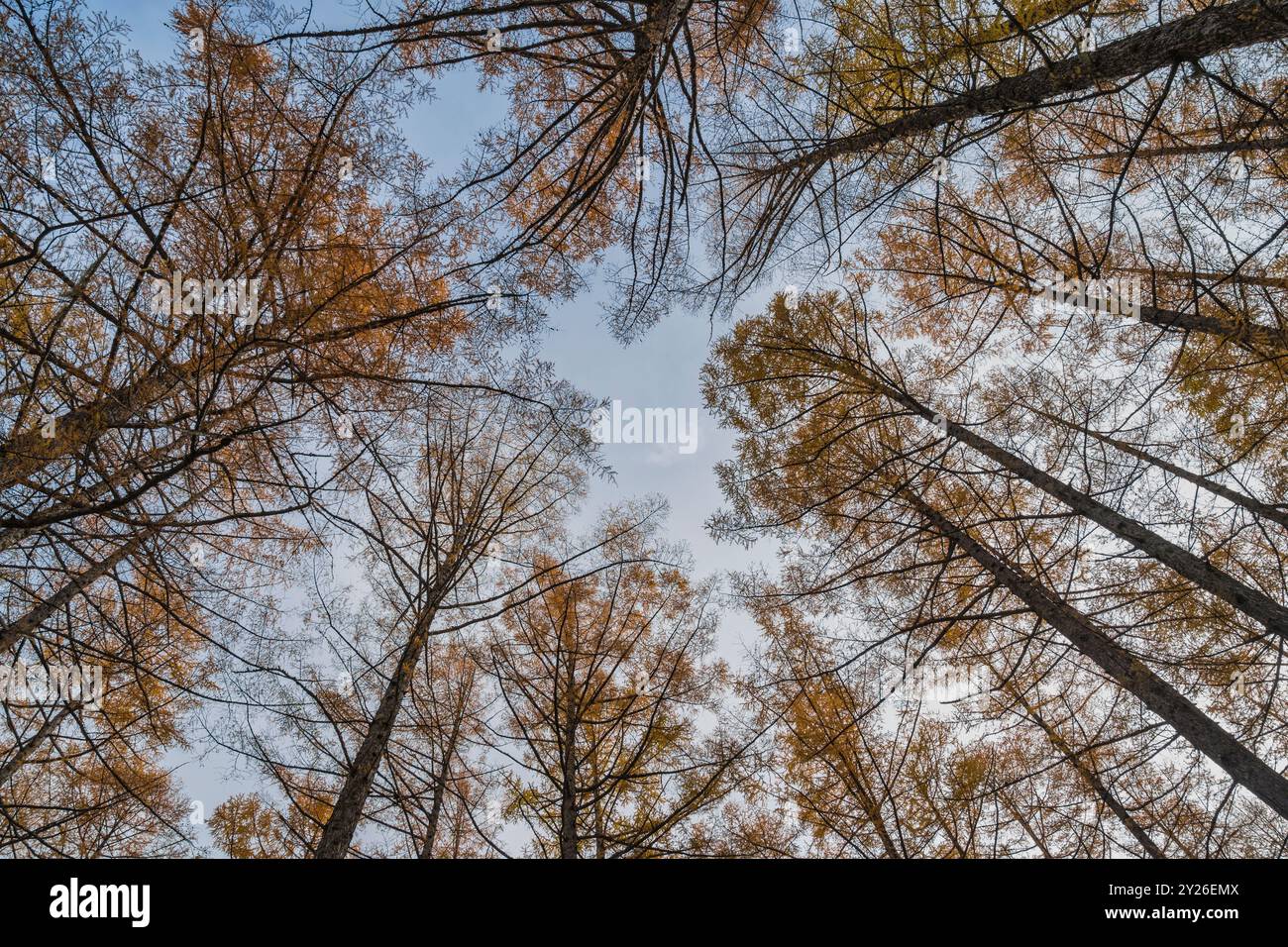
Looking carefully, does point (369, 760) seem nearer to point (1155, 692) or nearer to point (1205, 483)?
point (1155, 692)

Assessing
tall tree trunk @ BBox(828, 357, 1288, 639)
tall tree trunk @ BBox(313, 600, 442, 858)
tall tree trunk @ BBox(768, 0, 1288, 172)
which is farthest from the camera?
tall tree trunk @ BBox(828, 357, 1288, 639)

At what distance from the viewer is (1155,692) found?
136 inches

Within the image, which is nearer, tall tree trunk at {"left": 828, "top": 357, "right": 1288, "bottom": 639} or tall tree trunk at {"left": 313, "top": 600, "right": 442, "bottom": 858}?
tall tree trunk at {"left": 313, "top": 600, "right": 442, "bottom": 858}

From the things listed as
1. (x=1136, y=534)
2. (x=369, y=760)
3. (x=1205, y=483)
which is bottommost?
(x=369, y=760)

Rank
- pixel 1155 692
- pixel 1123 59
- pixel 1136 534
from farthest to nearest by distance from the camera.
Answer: pixel 1136 534, pixel 1155 692, pixel 1123 59

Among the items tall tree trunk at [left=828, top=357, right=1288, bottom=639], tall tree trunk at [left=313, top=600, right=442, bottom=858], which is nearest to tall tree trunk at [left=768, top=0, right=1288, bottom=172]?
tall tree trunk at [left=828, top=357, right=1288, bottom=639]

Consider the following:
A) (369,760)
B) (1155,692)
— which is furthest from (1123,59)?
(369,760)

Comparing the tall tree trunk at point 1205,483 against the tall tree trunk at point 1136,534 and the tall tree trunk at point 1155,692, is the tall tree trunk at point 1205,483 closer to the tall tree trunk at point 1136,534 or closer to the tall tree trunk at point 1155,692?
the tall tree trunk at point 1136,534

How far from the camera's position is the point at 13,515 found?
9.20 feet

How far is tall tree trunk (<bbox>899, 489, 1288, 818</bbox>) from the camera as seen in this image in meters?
2.96

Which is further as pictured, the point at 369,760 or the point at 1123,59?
the point at 369,760

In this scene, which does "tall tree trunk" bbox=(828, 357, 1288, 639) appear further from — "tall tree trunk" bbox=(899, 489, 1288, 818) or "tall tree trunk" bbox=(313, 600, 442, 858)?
"tall tree trunk" bbox=(313, 600, 442, 858)
